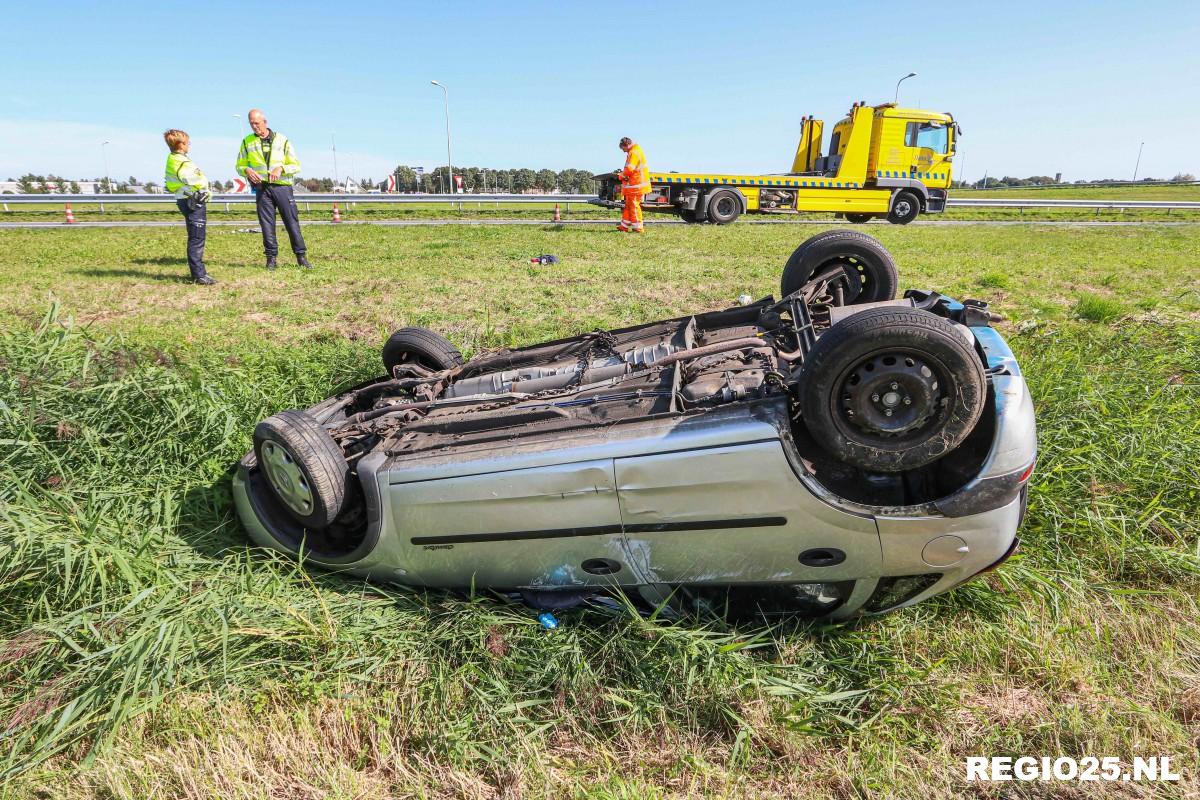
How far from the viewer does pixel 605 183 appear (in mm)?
15453

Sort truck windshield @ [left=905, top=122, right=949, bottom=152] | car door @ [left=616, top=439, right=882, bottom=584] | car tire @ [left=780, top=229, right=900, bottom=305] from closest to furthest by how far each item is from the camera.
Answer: car door @ [left=616, top=439, right=882, bottom=584] < car tire @ [left=780, top=229, right=900, bottom=305] < truck windshield @ [left=905, top=122, right=949, bottom=152]

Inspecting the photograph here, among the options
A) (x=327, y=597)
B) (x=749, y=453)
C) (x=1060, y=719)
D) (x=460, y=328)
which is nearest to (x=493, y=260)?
(x=460, y=328)

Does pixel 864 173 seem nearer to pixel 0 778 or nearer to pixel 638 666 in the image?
pixel 638 666

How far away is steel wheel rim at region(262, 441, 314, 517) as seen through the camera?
249cm

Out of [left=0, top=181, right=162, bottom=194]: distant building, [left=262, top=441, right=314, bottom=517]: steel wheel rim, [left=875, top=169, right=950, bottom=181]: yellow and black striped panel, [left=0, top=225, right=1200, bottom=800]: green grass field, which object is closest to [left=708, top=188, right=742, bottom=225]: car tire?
[left=875, top=169, right=950, bottom=181]: yellow and black striped panel

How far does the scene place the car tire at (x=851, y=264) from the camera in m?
3.41

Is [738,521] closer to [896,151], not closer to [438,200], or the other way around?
[896,151]

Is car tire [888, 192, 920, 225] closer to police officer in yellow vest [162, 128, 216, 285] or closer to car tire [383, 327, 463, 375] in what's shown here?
police officer in yellow vest [162, 128, 216, 285]

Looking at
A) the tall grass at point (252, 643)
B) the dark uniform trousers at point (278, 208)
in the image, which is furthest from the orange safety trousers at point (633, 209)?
the tall grass at point (252, 643)

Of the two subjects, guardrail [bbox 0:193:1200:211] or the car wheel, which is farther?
guardrail [bbox 0:193:1200:211]

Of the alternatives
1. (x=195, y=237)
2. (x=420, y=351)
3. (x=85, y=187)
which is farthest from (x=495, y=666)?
(x=85, y=187)

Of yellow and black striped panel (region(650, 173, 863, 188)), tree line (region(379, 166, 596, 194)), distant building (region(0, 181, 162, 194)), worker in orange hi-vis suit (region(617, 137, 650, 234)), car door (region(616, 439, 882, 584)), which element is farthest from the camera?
tree line (region(379, 166, 596, 194))

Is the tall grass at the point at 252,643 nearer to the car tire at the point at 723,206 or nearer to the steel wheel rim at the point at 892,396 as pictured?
the steel wheel rim at the point at 892,396

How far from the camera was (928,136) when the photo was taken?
15250mm
